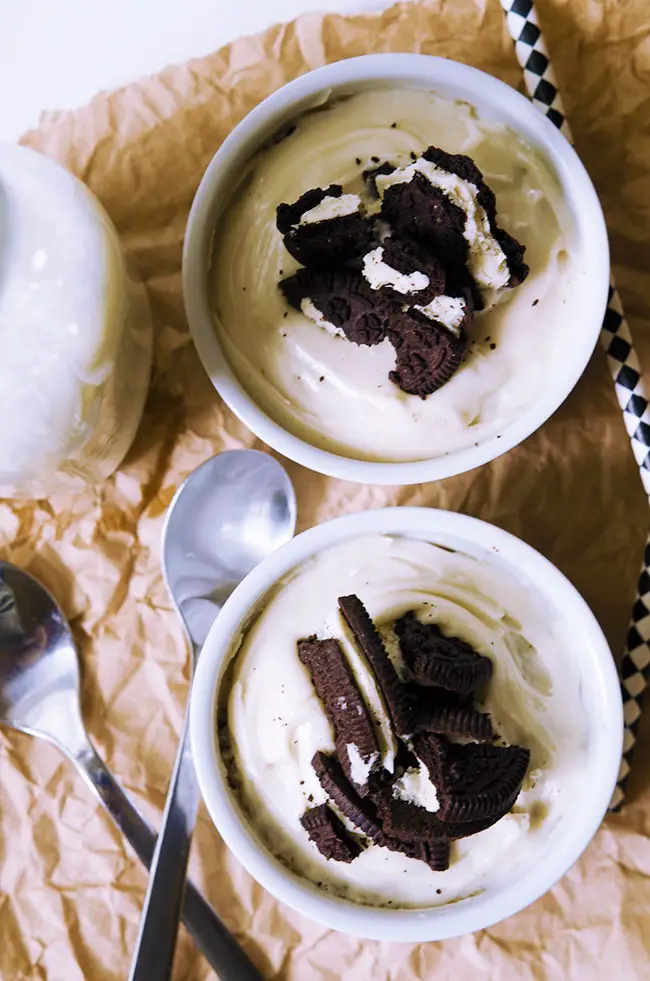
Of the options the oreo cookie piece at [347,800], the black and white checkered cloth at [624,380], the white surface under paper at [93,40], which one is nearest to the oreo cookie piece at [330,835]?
the oreo cookie piece at [347,800]

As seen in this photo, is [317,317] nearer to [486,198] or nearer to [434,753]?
[486,198]

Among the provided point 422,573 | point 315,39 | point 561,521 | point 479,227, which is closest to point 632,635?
point 561,521

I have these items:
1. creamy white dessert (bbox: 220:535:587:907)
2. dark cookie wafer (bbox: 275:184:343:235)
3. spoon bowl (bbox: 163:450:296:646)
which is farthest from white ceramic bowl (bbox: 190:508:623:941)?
dark cookie wafer (bbox: 275:184:343:235)

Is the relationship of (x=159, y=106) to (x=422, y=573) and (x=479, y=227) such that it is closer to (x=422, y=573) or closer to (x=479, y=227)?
(x=479, y=227)

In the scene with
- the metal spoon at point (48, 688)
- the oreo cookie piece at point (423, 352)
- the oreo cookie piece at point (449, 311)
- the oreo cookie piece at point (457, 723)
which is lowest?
the metal spoon at point (48, 688)

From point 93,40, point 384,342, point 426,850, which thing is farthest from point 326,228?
point 426,850

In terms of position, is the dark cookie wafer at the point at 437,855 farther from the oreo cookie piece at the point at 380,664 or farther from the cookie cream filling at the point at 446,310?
the cookie cream filling at the point at 446,310
